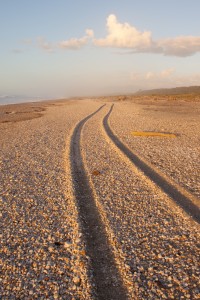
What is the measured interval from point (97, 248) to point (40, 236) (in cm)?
156

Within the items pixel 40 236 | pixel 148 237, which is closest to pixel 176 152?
pixel 148 237

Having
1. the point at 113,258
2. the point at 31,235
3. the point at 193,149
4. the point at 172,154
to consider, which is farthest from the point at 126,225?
the point at 193,149

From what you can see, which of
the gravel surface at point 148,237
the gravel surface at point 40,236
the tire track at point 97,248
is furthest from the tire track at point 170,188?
the gravel surface at point 40,236

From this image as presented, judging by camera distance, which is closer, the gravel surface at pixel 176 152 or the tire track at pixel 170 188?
the tire track at pixel 170 188

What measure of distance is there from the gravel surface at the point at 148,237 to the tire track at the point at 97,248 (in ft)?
0.52

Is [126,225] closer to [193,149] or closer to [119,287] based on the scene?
[119,287]

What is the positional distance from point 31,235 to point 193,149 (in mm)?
11402

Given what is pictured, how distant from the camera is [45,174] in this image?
36.9ft

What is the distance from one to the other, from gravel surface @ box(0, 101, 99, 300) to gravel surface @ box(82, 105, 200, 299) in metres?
0.94

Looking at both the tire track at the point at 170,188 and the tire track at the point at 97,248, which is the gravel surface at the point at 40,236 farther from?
the tire track at the point at 170,188

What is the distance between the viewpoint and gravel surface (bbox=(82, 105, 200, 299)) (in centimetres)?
481

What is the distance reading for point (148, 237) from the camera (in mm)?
6309

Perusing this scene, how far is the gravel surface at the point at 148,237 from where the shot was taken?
4809 millimetres

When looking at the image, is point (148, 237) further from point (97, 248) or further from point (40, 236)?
point (40, 236)
